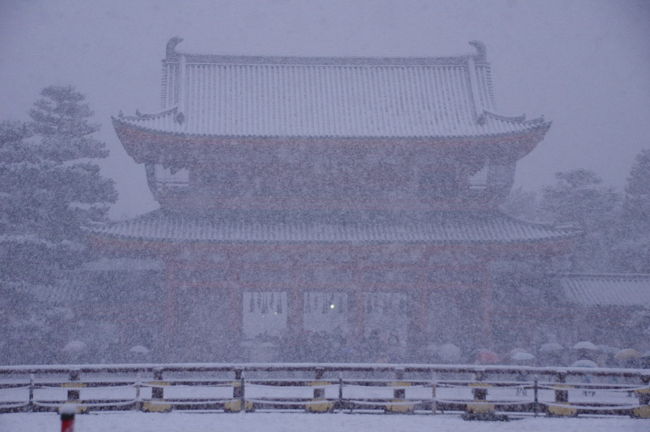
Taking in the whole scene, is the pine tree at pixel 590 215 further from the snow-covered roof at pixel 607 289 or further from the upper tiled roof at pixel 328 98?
the upper tiled roof at pixel 328 98

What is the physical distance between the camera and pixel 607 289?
22609mm

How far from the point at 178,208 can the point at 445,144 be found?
9.17 meters

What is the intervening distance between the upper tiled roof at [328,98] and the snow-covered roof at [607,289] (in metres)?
6.64

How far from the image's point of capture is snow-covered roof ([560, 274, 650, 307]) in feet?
71.8

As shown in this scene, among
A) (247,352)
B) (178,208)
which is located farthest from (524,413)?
(178,208)

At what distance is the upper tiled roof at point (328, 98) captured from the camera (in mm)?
20688

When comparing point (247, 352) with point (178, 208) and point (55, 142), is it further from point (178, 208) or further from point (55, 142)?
point (55, 142)

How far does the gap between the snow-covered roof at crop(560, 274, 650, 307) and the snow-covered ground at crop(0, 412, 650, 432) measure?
10122mm

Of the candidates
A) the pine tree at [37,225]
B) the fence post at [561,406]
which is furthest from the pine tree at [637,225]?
the pine tree at [37,225]

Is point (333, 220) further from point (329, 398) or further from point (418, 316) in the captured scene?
point (329, 398)

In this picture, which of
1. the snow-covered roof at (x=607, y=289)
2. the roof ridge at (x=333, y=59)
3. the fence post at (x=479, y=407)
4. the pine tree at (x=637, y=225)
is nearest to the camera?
the fence post at (x=479, y=407)

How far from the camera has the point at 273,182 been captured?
2064 cm

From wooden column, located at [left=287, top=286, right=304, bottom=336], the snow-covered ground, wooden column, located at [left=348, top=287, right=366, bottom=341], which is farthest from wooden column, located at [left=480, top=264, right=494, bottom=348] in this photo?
the snow-covered ground

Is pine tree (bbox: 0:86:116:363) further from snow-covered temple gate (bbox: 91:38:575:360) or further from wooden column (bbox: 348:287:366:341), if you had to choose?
wooden column (bbox: 348:287:366:341)
